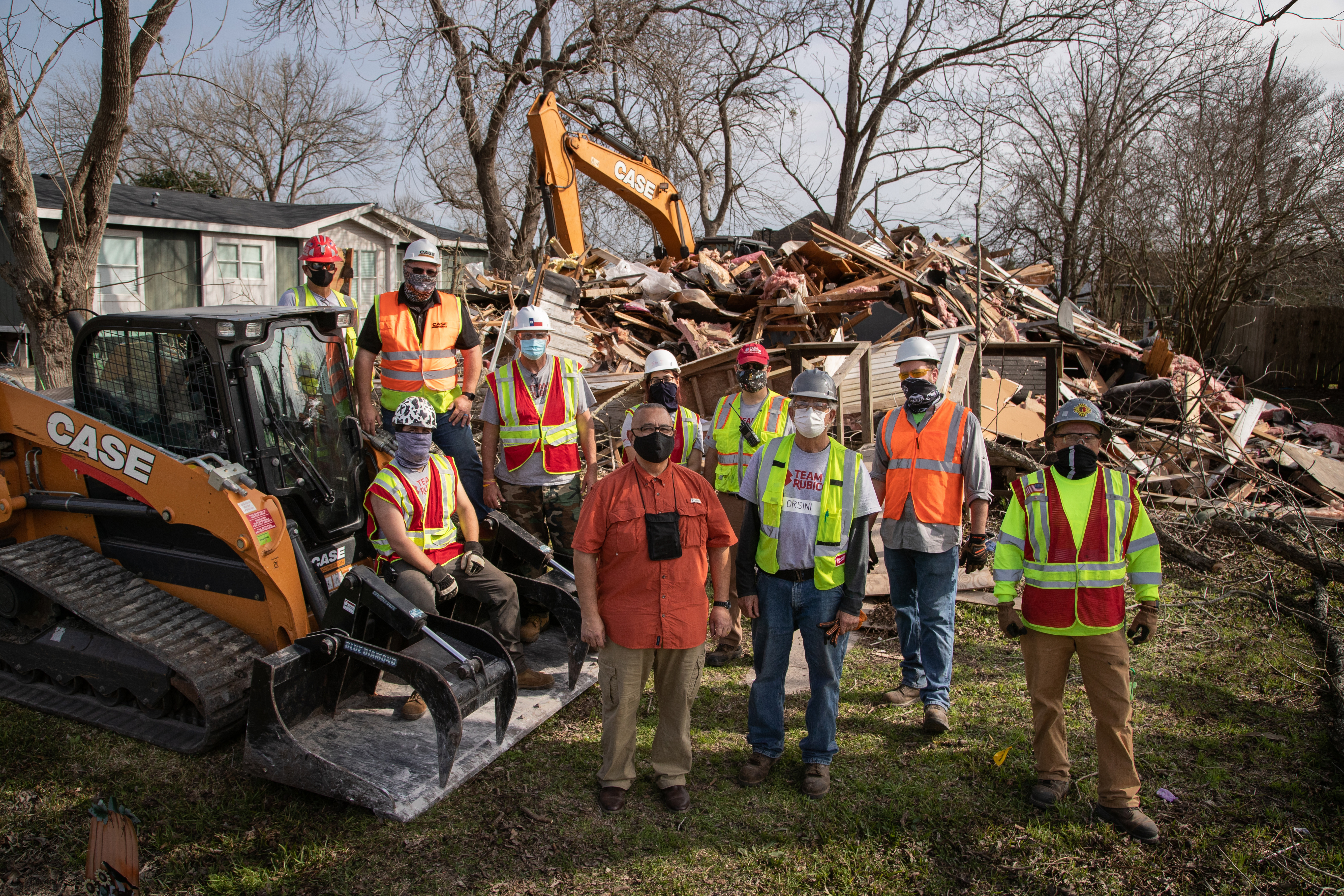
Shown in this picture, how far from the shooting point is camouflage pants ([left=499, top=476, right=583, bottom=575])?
17.9 ft

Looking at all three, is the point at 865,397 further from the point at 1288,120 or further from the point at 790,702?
the point at 1288,120

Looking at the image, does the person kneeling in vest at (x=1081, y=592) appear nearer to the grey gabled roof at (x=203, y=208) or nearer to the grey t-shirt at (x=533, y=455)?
the grey t-shirt at (x=533, y=455)

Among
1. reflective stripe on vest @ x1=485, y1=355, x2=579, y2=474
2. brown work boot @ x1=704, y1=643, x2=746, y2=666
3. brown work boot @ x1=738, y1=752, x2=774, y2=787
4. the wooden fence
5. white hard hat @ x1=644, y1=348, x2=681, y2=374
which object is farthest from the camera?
Answer: the wooden fence

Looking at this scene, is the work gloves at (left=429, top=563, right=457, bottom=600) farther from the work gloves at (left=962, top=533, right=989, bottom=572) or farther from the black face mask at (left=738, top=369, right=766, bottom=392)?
the work gloves at (left=962, top=533, right=989, bottom=572)

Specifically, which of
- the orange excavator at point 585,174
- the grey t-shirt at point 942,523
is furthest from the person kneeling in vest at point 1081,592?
→ the orange excavator at point 585,174

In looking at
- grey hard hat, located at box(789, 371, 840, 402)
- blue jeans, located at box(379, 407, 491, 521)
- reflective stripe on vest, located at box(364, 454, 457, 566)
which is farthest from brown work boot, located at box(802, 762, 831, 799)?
blue jeans, located at box(379, 407, 491, 521)

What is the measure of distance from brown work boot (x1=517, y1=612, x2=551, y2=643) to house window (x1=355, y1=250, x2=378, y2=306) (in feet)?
62.3

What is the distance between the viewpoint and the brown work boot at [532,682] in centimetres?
481

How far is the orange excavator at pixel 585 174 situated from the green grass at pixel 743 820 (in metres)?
8.19

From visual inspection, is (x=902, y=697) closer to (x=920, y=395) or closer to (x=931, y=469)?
(x=931, y=469)

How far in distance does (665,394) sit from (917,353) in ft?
4.83

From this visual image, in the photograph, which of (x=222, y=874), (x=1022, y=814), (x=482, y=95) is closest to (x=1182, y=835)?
(x=1022, y=814)

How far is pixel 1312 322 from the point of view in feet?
56.4

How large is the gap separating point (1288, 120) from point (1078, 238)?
5633mm
